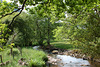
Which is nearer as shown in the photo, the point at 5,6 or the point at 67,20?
the point at 5,6

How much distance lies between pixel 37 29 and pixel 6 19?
30.6 feet

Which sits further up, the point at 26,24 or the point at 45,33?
the point at 26,24

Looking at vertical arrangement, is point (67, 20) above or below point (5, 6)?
below

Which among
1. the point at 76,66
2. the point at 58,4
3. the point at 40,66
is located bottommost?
the point at 76,66

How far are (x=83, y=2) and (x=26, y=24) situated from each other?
68.7 feet

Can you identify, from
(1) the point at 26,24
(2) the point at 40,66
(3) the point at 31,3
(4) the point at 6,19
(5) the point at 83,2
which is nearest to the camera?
(5) the point at 83,2

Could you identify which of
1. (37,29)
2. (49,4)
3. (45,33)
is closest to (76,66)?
(49,4)

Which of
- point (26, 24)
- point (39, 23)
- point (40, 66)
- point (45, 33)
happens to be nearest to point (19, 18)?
point (26, 24)

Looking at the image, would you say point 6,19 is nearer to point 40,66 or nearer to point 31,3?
point 40,66

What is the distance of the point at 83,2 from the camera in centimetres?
306

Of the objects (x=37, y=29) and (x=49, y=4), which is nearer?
(x=49, y=4)

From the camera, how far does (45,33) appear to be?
2755 centimetres

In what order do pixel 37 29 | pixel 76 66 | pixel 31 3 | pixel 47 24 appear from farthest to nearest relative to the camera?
pixel 37 29 < pixel 47 24 < pixel 76 66 < pixel 31 3

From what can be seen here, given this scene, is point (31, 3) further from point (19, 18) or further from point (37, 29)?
point (37, 29)
